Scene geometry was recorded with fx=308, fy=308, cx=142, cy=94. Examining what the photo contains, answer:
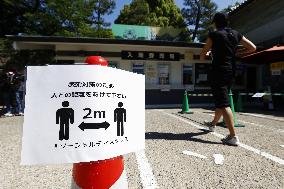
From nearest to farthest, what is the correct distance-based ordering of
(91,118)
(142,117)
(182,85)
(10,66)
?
(91,118), (142,117), (182,85), (10,66)

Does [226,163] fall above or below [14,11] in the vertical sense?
below

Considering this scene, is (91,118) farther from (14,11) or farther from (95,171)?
(14,11)

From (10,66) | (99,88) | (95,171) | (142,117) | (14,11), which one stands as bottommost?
(95,171)

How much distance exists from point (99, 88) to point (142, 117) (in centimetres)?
42

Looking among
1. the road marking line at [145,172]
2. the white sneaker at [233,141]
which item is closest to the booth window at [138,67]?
the white sneaker at [233,141]

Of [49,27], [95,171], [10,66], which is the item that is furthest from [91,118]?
[49,27]

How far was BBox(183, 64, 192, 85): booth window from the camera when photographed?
17.1m

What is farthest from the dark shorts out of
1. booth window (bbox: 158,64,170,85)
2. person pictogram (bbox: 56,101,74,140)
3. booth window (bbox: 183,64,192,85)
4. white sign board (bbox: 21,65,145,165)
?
booth window (bbox: 183,64,192,85)

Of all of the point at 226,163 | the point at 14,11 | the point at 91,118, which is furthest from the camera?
the point at 14,11

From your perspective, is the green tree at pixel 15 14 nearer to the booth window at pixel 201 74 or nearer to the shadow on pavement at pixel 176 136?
the booth window at pixel 201 74

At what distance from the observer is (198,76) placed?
17.2 metres

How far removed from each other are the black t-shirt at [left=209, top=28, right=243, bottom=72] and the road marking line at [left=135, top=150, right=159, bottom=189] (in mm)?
2043

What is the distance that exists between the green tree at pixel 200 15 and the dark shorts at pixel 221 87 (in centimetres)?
3714

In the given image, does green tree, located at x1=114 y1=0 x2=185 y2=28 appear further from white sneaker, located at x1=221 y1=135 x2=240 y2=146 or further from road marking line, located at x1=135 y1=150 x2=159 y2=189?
road marking line, located at x1=135 y1=150 x2=159 y2=189
